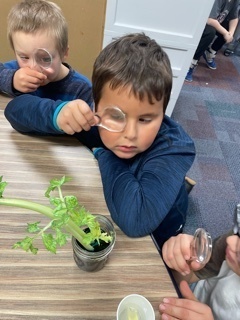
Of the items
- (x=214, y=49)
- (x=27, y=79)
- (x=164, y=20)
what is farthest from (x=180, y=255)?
(x=214, y=49)

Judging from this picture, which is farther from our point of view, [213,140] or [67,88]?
[213,140]

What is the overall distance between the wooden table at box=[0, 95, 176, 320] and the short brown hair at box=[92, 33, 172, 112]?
9.1 inches

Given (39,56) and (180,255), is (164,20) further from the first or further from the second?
(180,255)

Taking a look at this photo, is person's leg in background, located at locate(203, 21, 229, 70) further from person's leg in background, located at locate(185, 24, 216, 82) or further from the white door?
the white door

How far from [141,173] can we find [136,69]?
24 cm

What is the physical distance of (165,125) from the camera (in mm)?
738

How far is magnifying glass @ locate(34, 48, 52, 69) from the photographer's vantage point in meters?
0.83

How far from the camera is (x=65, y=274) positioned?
47 cm

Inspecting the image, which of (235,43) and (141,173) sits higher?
(141,173)

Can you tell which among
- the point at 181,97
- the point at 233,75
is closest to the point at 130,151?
the point at 181,97

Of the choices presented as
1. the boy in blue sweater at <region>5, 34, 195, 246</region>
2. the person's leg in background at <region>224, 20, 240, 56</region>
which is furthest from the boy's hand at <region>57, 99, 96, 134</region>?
the person's leg in background at <region>224, 20, 240, 56</region>

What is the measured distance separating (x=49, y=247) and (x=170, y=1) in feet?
5.34

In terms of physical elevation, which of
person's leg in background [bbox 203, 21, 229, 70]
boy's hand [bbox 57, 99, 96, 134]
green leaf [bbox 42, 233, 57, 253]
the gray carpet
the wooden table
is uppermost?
green leaf [bbox 42, 233, 57, 253]

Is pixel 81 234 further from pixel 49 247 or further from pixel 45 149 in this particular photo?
pixel 45 149
